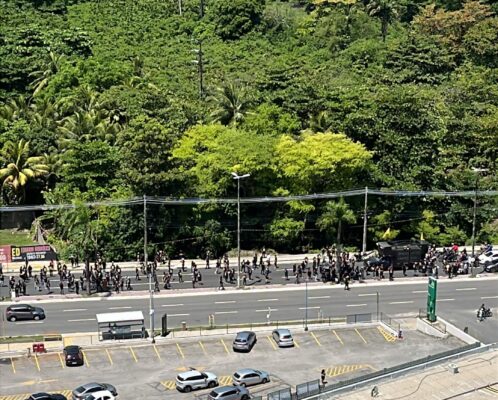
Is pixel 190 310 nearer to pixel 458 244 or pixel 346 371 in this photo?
pixel 346 371

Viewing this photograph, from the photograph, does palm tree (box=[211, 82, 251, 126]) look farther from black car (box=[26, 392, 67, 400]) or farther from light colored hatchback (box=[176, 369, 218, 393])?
black car (box=[26, 392, 67, 400])

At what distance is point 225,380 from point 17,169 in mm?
47900

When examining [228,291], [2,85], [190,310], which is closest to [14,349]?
[190,310]

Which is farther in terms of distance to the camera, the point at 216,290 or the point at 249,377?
the point at 216,290

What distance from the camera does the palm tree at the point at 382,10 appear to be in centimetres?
14088

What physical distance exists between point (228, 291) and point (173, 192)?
1604 centimetres

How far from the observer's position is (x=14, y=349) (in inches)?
2394

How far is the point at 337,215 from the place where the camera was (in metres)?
83.0

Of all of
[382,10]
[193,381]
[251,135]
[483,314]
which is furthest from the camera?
[382,10]

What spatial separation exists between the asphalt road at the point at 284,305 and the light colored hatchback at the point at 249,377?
11.9 m

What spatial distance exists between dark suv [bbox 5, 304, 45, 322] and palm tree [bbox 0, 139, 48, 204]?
30.1 metres

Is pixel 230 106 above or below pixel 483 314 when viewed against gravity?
above

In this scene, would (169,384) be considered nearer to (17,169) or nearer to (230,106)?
(17,169)

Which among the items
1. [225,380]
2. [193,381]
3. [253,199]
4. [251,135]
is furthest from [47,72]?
[193,381]
